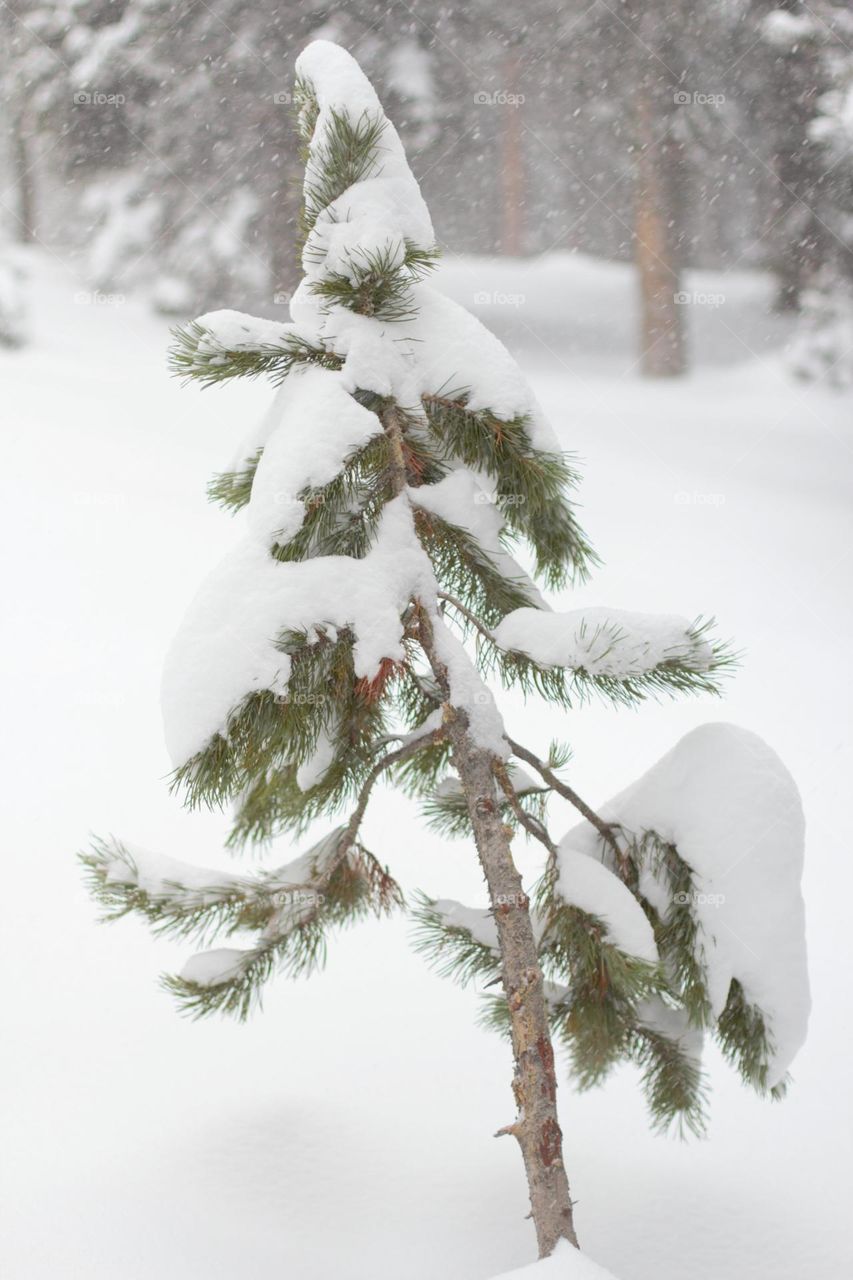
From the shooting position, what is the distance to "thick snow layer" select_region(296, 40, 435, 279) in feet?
9.05

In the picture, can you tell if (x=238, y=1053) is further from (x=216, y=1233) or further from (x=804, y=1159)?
(x=804, y=1159)

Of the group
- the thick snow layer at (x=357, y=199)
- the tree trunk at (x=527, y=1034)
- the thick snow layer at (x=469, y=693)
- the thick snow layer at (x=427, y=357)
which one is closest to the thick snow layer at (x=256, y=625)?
the thick snow layer at (x=469, y=693)

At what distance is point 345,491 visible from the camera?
278 cm

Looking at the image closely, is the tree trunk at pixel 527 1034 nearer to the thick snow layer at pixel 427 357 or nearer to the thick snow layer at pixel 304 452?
the thick snow layer at pixel 304 452

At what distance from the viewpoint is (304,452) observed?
2.60 meters

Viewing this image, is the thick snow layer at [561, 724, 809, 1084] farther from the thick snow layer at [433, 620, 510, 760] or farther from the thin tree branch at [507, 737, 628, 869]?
the thick snow layer at [433, 620, 510, 760]

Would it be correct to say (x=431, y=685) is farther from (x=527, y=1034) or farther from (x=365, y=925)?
(x=365, y=925)

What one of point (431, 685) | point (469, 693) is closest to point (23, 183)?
point (431, 685)

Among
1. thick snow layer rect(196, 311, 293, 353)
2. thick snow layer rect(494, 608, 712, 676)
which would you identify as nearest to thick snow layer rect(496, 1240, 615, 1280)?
thick snow layer rect(494, 608, 712, 676)

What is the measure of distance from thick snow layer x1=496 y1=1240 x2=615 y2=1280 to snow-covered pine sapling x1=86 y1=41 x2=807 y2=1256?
0.11 meters

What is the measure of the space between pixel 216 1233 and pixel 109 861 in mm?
1360

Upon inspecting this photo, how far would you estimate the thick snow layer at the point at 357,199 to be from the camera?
9.05 feet

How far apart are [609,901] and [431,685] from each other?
2.30ft

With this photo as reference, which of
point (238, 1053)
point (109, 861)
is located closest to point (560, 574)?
point (109, 861)
